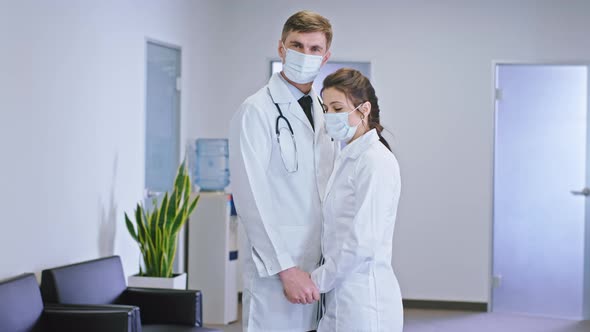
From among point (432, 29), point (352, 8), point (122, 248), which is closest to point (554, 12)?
→ point (432, 29)

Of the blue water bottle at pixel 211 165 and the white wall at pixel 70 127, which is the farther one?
the blue water bottle at pixel 211 165

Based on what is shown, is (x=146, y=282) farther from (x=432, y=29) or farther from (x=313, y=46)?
(x=432, y=29)

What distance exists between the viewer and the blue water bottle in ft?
19.0

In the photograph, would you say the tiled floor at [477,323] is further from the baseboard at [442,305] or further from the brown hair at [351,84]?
the brown hair at [351,84]

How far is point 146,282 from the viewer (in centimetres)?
456

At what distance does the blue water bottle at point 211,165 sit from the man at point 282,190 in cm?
348

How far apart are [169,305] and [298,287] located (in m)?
1.93

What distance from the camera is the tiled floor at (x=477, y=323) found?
224 inches

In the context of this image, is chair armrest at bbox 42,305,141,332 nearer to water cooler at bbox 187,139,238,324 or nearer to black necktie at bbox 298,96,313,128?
black necktie at bbox 298,96,313,128

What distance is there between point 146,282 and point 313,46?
2.64 metres

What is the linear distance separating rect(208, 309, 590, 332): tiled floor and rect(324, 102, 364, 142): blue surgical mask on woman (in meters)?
3.36

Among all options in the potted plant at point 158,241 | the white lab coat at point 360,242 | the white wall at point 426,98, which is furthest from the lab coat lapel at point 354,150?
the white wall at point 426,98

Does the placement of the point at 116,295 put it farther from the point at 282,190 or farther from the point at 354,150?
the point at 354,150

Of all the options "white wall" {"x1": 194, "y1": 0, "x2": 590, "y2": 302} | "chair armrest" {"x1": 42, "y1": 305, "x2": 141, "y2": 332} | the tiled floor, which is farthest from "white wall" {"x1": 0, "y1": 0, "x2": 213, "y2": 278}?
the tiled floor
